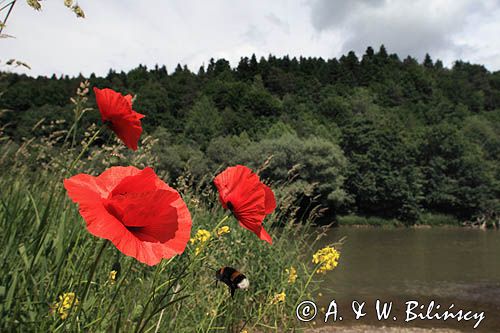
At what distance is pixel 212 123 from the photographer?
50250 mm

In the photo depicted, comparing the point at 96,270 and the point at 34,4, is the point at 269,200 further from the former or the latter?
the point at 96,270

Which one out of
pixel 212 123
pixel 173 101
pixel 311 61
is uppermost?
pixel 311 61

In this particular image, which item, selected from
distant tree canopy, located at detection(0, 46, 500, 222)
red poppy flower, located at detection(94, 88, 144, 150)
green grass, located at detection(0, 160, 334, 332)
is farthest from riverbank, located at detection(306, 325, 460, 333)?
distant tree canopy, located at detection(0, 46, 500, 222)

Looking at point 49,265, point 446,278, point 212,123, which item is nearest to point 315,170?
point 212,123

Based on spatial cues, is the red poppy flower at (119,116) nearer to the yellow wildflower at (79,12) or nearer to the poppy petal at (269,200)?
the yellow wildflower at (79,12)

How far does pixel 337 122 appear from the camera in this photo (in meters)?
53.8

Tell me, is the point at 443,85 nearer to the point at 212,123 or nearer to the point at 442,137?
the point at 442,137

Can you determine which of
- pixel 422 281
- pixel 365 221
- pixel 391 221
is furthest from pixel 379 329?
pixel 391 221

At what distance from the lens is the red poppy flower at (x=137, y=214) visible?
1.90 feet

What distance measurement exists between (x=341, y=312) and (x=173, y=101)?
179ft

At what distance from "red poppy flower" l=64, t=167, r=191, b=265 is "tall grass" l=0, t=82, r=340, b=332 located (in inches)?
2.0

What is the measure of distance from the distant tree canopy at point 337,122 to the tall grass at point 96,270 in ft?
43.8

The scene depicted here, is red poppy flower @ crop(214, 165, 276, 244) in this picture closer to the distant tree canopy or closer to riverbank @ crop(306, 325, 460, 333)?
riverbank @ crop(306, 325, 460, 333)

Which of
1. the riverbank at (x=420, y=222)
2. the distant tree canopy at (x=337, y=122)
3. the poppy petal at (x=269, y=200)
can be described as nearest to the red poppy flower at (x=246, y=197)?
the poppy petal at (x=269, y=200)
